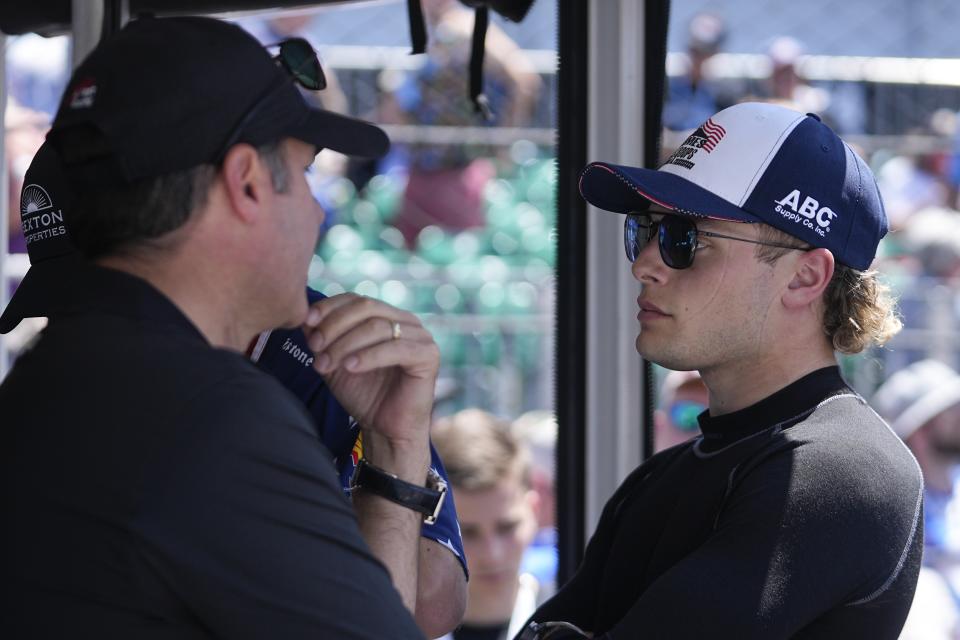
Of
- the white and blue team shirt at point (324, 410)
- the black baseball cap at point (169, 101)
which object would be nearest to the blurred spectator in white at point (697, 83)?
the white and blue team shirt at point (324, 410)

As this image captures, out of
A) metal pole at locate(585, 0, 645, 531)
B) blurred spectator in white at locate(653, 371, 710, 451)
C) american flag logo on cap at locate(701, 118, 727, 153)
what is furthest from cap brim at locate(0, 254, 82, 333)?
blurred spectator in white at locate(653, 371, 710, 451)

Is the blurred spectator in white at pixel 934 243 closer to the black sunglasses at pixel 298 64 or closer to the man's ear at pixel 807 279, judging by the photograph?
the man's ear at pixel 807 279

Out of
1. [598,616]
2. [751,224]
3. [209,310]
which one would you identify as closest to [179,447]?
[209,310]

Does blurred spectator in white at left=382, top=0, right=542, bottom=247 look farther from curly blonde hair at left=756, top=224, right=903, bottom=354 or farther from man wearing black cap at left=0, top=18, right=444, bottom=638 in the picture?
man wearing black cap at left=0, top=18, right=444, bottom=638

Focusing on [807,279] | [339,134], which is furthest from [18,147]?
[339,134]

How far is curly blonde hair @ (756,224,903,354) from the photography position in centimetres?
153

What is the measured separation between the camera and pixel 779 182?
4.95 ft

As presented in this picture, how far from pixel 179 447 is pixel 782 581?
68cm

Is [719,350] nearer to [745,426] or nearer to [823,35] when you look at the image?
[745,426]

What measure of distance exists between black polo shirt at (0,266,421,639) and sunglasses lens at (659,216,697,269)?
801mm

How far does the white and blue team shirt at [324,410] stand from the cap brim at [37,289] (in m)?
0.24

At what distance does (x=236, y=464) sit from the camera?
2.70ft

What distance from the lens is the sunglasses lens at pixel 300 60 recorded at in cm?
106

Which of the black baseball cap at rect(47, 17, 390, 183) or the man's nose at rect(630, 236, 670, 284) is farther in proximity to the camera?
the man's nose at rect(630, 236, 670, 284)
